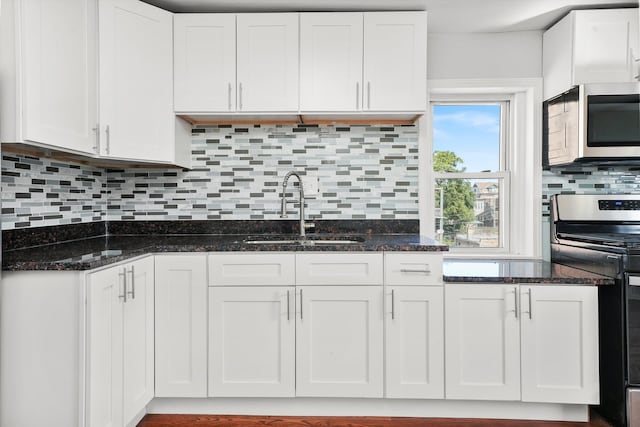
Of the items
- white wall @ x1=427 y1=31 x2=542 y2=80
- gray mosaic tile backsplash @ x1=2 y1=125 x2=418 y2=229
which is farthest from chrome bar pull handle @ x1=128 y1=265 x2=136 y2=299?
white wall @ x1=427 y1=31 x2=542 y2=80

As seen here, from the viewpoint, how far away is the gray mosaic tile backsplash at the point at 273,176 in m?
2.76

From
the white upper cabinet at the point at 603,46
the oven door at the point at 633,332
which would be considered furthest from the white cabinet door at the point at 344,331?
the white upper cabinet at the point at 603,46

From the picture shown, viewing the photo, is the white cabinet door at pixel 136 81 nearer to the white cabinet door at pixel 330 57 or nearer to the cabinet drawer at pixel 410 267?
the white cabinet door at pixel 330 57

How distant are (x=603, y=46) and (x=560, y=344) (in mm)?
1630

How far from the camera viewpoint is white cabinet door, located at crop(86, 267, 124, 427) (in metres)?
1.62

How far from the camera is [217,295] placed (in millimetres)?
2166

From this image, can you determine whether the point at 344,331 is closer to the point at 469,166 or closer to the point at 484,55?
the point at 469,166

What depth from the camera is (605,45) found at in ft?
7.81

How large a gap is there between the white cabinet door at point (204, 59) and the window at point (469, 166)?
1.37 meters

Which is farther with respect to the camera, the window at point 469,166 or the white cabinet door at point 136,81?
the window at point 469,166

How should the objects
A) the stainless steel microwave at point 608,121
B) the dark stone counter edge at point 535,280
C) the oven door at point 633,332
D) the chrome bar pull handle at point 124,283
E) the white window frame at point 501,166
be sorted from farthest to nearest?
the white window frame at point 501,166 → the stainless steel microwave at point 608,121 → the dark stone counter edge at point 535,280 → the oven door at point 633,332 → the chrome bar pull handle at point 124,283

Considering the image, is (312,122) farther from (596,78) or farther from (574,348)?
(574,348)

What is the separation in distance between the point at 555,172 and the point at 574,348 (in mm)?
1144

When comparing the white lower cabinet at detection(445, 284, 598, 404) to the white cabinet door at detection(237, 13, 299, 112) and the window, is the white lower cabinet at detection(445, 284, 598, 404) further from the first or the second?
the white cabinet door at detection(237, 13, 299, 112)
